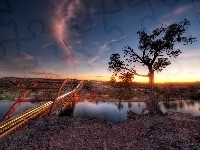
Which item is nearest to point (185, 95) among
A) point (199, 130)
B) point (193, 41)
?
point (193, 41)

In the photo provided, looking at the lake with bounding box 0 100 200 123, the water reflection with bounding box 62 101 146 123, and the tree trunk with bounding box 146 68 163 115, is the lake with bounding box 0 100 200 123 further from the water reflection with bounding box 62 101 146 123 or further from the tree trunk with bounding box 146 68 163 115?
the tree trunk with bounding box 146 68 163 115

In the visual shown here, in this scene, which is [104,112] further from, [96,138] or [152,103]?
[96,138]

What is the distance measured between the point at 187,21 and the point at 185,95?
270 feet

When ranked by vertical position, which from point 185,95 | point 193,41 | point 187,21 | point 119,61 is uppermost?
point 187,21

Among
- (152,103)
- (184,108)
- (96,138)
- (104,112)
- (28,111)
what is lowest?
(104,112)

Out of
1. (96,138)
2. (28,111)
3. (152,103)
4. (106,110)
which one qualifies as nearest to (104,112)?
(106,110)

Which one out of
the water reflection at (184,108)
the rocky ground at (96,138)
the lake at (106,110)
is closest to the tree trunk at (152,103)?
the rocky ground at (96,138)

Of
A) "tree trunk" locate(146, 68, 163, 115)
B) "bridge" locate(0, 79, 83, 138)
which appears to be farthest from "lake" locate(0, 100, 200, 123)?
"bridge" locate(0, 79, 83, 138)

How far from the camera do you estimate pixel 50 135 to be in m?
12.6

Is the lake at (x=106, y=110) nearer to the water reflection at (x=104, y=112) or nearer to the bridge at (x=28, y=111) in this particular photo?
the water reflection at (x=104, y=112)

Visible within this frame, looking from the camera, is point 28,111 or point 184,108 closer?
point 28,111

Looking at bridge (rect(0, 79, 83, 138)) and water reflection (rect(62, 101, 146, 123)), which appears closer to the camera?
bridge (rect(0, 79, 83, 138))

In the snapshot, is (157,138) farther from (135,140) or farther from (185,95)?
(185,95)

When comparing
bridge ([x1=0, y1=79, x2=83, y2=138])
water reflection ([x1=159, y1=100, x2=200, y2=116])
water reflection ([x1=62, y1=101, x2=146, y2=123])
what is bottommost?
water reflection ([x1=62, y1=101, x2=146, y2=123])
